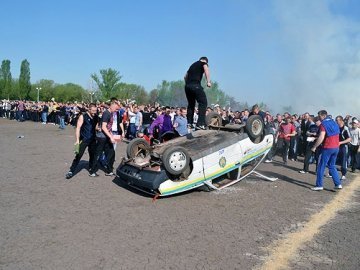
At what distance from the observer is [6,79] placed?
8812 centimetres

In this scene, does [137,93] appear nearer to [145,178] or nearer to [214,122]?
[214,122]

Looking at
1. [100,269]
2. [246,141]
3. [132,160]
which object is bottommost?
[100,269]

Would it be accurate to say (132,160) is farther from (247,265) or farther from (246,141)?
(247,265)

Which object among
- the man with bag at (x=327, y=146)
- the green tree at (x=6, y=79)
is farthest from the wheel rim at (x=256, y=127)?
the green tree at (x=6, y=79)

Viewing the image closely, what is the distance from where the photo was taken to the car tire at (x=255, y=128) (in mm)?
8406

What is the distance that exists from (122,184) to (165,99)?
78379mm

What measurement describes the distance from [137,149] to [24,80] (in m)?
83.7

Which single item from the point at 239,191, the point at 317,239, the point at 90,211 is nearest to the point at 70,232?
the point at 90,211

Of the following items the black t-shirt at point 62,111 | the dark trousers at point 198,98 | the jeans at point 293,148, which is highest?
the dark trousers at point 198,98

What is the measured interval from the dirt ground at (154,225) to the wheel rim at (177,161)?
693 mm

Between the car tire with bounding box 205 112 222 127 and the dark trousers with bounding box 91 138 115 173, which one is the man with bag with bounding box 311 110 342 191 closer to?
the car tire with bounding box 205 112 222 127

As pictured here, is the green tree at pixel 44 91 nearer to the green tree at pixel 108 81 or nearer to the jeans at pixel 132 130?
the green tree at pixel 108 81

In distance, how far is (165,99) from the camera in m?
86.4

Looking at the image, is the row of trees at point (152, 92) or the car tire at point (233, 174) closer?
the car tire at point (233, 174)
